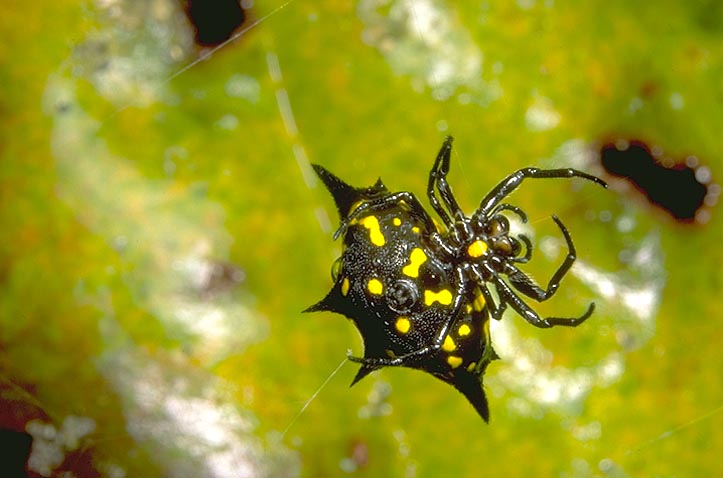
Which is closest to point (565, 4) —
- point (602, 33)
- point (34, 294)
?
point (602, 33)

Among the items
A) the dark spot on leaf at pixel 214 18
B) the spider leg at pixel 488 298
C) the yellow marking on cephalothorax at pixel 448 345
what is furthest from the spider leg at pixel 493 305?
the dark spot on leaf at pixel 214 18

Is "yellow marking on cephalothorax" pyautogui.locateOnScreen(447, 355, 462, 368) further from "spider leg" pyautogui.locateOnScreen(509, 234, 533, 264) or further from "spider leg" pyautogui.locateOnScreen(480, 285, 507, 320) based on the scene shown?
"spider leg" pyautogui.locateOnScreen(509, 234, 533, 264)

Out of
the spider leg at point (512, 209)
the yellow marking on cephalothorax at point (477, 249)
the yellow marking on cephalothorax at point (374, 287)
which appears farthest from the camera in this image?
the yellow marking on cephalothorax at point (477, 249)

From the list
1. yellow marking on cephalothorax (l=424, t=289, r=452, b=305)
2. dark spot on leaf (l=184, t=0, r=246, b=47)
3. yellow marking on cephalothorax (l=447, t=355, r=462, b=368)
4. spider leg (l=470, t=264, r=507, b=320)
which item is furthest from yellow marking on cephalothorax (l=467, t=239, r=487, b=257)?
dark spot on leaf (l=184, t=0, r=246, b=47)

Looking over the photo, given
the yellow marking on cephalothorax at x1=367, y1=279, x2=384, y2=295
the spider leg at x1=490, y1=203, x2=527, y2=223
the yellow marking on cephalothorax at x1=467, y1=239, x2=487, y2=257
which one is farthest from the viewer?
the yellow marking on cephalothorax at x1=467, y1=239, x2=487, y2=257

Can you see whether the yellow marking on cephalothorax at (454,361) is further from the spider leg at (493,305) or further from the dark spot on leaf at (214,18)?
the dark spot on leaf at (214,18)

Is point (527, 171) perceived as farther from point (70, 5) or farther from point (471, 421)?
point (70, 5)
